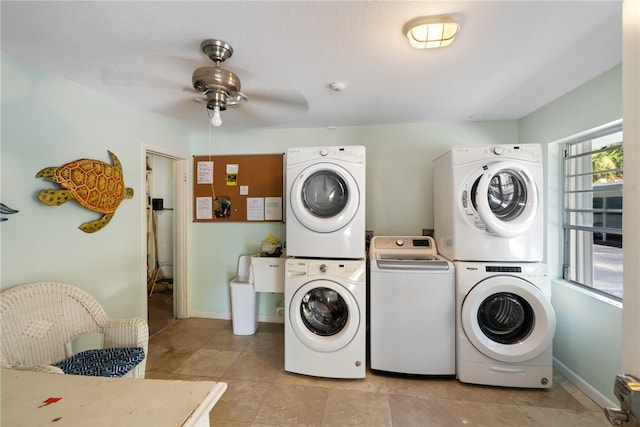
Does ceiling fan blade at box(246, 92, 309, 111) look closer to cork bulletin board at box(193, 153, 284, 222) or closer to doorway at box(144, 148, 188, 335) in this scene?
cork bulletin board at box(193, 153, 284, 222)

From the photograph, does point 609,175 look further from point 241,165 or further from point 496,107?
point 241,165

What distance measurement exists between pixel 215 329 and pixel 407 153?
2882 mm

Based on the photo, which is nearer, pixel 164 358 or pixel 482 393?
pixel 482 393

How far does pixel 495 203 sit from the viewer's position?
79.0 inches

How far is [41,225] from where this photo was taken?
1.65 metres

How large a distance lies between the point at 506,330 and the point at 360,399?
1.22 meters

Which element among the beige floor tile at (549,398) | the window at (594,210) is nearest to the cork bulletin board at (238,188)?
the beige floor tile at (549,398)

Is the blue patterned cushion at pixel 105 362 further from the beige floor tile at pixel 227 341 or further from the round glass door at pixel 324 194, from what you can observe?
the round glass door at pixel 324 194

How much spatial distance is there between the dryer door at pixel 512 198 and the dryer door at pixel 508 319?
367 mm

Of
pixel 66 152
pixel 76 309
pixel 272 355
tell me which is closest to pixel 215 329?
pixel 272 355

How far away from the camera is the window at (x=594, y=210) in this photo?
176 cm

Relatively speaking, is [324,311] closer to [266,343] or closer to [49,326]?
[266,343]

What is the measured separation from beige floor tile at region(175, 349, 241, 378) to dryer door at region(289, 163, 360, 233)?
4.62 ft

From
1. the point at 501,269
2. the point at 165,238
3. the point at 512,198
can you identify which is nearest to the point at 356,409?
the point at 501,269
